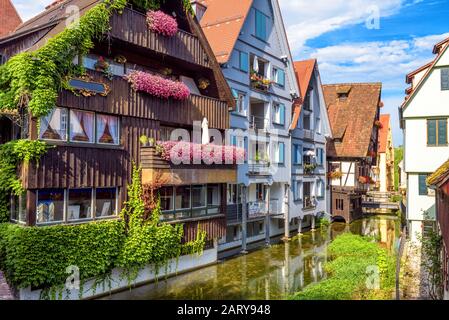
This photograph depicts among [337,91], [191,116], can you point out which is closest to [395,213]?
[337,91]

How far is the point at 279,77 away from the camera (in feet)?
99.1

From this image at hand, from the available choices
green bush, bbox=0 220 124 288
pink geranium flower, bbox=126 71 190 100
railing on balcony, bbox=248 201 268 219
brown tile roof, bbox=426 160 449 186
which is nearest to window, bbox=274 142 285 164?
railing on balcony, bbox=248 201 268 219

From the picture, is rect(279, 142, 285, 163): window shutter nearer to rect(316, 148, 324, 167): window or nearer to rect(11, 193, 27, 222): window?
rect(316, 148, 324, 167): window

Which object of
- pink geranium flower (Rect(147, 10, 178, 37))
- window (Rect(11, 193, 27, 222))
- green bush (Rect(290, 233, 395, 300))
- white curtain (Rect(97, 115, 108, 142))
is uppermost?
pink geranium flower (Rect(147, 10, 178, 37))

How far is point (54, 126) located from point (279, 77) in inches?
757

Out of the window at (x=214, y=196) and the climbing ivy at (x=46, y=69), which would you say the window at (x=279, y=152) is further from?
the climbing ivy at (x=46, y=69)

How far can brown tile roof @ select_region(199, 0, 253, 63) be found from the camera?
2412cm

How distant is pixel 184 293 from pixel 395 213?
35.8 meters

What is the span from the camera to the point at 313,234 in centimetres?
3322

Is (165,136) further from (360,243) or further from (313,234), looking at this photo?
(313,234)

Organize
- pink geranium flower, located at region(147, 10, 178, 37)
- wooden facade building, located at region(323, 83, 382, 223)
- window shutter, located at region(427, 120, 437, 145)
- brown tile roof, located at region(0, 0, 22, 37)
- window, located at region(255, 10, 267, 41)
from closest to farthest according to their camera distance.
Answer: pink geranium flower, located at region(147, 10, 178, 37) < brown tile roof, located at region(0, 0, 22, 37) < window shutter, located at region(427, 120, 437, 145) < window, located at region(255, 10, 267, 41) < wooden facade building, located at region(323, 83, 382, 223)

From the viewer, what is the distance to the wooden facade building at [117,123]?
14.3 metres

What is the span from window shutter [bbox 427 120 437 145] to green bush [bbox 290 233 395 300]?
296 inches

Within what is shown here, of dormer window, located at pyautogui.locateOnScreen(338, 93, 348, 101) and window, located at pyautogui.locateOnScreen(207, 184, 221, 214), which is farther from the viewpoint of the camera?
dormer window, located at pyautogui.locateOnScreen(338, 93, 348, 101)
